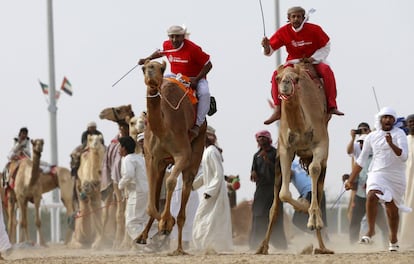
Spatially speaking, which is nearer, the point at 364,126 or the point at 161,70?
the point at 161,70

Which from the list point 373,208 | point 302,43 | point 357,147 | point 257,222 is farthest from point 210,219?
point 302,43

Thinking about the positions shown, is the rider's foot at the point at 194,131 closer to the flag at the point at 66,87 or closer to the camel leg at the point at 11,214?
the camel leg at the point at 11,214

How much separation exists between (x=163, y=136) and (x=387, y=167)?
11.6 feet

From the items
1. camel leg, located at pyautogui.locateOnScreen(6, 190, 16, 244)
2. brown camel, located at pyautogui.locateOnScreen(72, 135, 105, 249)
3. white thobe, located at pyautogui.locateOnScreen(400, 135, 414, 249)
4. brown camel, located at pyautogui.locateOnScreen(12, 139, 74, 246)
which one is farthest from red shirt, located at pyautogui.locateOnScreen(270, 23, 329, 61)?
camel leg, located at pyautogui.locateOnScreen(6, 190, 16, 244)

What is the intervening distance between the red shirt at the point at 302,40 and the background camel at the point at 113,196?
22.7ft

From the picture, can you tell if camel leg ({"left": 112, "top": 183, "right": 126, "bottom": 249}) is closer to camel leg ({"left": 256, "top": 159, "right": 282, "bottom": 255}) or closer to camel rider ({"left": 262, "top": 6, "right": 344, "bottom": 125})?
camel leg ({"left": 256, "top": 159, "right": 282, "bottom": 255})

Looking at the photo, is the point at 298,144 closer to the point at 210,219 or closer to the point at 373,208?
the point at 373,208

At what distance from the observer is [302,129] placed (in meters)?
17.8

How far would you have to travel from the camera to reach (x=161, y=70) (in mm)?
17750

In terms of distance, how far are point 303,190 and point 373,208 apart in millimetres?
2762

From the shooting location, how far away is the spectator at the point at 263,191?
2284 cm

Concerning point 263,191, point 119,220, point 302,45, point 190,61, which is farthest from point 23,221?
point 302,45

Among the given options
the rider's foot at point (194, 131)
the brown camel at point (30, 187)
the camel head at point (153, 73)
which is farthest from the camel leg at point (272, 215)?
the brown camel at point (30, 187)

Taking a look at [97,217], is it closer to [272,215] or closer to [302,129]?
[272,215]
